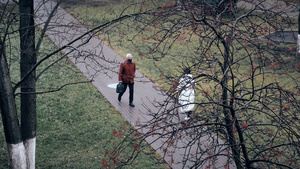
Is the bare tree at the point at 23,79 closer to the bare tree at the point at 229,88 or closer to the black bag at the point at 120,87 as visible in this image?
the bare tree at the point at 229,88

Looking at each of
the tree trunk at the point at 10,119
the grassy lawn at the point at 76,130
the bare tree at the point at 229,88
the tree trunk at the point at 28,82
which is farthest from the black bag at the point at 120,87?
the tree trunk at the point at 10,119

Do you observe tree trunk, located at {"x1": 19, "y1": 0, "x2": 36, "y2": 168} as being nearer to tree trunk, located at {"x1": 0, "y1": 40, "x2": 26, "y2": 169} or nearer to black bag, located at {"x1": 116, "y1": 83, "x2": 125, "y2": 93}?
tree trunk, located at {"x1": 0, "y1": 40, "x2": 26, "y2": 169}

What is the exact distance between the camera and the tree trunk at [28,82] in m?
7.05

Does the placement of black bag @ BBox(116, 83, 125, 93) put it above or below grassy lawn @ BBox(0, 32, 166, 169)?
Answer: above

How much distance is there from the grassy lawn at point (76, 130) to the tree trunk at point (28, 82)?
0.94ft

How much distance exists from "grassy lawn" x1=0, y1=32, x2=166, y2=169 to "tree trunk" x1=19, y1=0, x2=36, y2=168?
0.29m

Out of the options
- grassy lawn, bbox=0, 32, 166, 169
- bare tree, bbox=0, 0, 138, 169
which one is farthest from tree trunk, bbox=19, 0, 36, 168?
grassy lawn, bbox=0, 32, 166, 169

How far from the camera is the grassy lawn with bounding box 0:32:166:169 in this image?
9016mm

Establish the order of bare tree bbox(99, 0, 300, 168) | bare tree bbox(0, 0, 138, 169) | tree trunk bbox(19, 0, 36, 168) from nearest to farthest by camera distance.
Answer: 1. bare tree bbox(99, 0, 300, 168)
2. bare tree bbox(0, 0, 138, 169)
3. tree trunk bbox(19, 0, 36, 168)

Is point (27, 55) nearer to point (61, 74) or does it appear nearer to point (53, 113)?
point (53, 113)

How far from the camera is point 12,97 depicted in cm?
680

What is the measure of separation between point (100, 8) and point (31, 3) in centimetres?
1635

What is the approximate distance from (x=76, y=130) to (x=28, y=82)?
3.27 meters

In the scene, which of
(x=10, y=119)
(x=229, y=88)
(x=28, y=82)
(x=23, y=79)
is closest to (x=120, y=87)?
(x=28, y=82)
